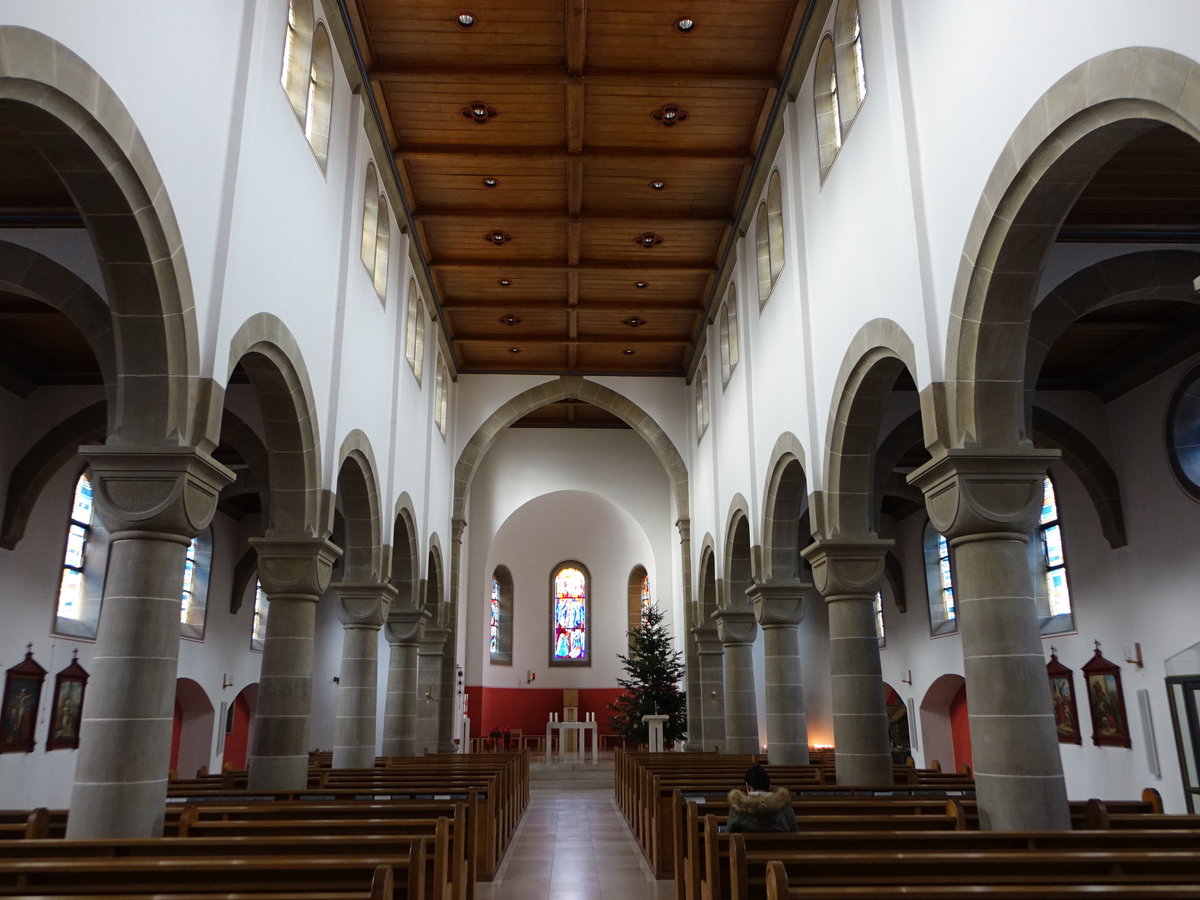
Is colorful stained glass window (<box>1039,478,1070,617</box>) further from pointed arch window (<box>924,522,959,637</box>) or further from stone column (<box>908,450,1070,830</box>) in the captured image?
stone column (<box>908,450,1070,830</box>)

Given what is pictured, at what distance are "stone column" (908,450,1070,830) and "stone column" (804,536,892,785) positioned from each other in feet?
10.9

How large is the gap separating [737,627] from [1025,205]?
11844 mm

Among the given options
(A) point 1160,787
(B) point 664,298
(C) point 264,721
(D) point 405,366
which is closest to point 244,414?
(D) point 405,366

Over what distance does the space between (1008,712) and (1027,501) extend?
59.3 inches

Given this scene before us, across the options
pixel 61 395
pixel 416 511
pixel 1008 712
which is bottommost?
pixel 1008 712

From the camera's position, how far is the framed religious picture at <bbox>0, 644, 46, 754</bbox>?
1324 centimetres

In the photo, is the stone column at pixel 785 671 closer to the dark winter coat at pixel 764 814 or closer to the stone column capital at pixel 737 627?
the stone column capital at pixel 737 627

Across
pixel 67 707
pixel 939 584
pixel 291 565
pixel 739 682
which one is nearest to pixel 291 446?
pixel 291 565

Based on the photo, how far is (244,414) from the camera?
14.3 m

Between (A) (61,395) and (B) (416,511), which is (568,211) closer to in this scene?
(B) (416,511)

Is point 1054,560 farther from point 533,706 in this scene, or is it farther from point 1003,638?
point 533,706

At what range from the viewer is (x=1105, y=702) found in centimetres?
1438

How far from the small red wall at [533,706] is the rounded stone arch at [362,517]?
13.4 m

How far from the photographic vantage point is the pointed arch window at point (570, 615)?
27.9m
